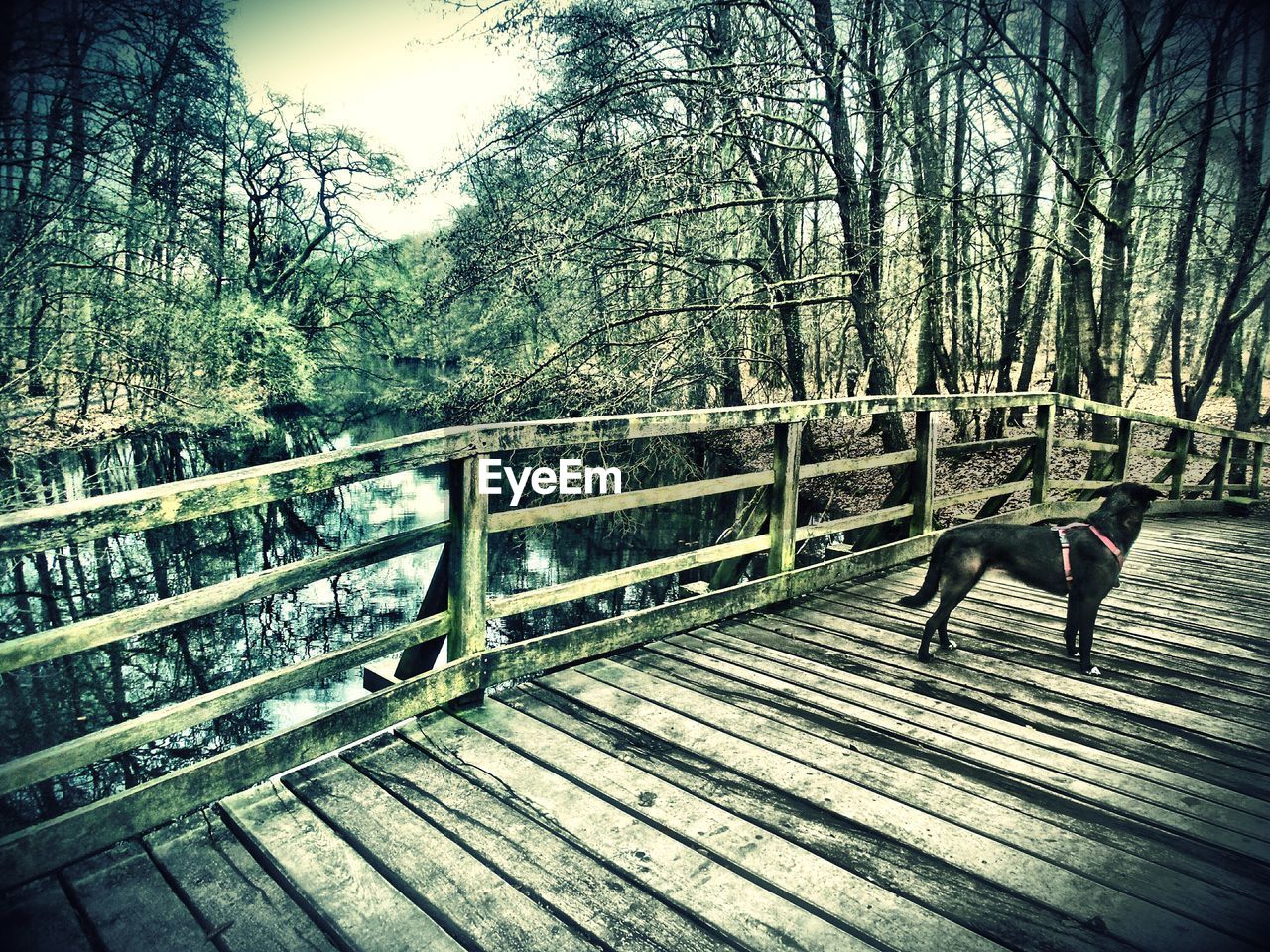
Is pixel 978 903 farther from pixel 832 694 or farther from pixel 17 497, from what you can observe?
pixel 17 497

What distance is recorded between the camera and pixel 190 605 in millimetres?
2230

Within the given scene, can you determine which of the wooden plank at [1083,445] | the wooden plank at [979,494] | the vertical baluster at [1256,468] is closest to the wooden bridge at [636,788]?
the wooden plank at [979,494]

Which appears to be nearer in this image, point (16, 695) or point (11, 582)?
point (16, 695)

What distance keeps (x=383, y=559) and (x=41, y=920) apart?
4.21 feet

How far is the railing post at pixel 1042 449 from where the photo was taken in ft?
20.9

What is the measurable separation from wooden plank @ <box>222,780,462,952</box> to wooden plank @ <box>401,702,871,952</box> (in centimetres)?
49

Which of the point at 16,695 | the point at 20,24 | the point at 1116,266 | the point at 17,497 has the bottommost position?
the point at 16,695

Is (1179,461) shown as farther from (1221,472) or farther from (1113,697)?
(1113,697)

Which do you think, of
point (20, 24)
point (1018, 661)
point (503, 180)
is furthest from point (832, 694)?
point (20, 24)

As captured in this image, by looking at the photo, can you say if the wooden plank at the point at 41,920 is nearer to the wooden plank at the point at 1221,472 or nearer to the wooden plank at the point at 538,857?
the wooden plank at the point at 538,857

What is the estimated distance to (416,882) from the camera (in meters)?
2.01

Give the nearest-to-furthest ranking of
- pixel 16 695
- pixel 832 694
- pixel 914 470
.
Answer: pixel 832 694
pixel 914 470
pixel 16 695

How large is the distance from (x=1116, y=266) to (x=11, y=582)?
15.6 meters

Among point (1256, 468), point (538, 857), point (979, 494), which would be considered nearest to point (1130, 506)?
point (979, 494)
